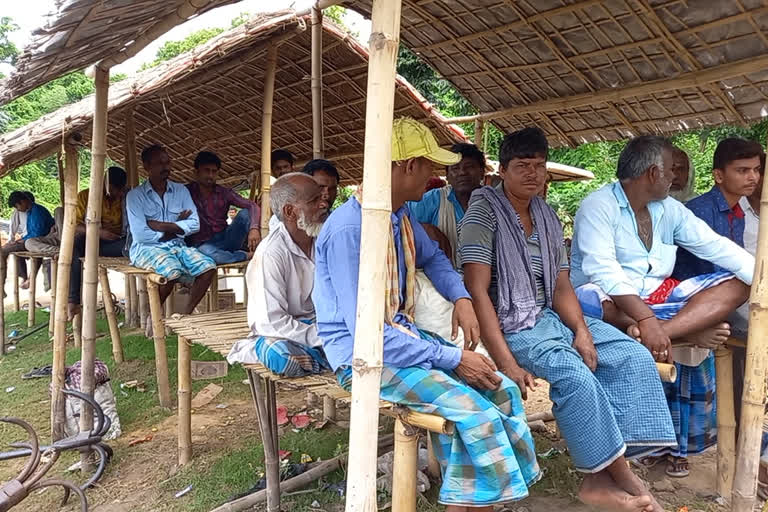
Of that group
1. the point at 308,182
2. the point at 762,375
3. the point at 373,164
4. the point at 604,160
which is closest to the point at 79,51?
the point at 308,182

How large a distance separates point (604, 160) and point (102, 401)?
40.1 feet

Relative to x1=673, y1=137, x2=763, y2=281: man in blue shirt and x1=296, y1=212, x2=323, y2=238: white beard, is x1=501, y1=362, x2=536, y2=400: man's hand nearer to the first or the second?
x1=296, y1=212, x2=323, y2=238: white beard

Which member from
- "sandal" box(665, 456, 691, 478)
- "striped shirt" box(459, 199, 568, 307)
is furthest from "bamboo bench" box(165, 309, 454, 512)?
"sandal" box(665, 456, 691, 478)

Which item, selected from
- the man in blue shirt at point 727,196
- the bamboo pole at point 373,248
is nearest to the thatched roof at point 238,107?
the bamboo pole at point 373,248

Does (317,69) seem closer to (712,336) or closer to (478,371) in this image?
(478,371)

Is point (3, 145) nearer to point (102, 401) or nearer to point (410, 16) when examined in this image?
point (102, 401)

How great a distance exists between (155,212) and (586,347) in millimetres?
3964

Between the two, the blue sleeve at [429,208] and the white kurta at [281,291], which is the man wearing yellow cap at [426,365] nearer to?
the white kurta at [281,291]

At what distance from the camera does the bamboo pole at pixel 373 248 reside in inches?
70.1

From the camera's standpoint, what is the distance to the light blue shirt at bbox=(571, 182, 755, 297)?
2.92 m

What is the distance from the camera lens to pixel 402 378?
2.14 metres

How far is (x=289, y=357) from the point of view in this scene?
2656 millimetres

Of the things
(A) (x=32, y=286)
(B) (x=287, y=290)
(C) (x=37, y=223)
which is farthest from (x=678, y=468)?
(A) (x=32, y=286)

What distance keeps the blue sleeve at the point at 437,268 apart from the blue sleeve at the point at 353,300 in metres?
0.48
